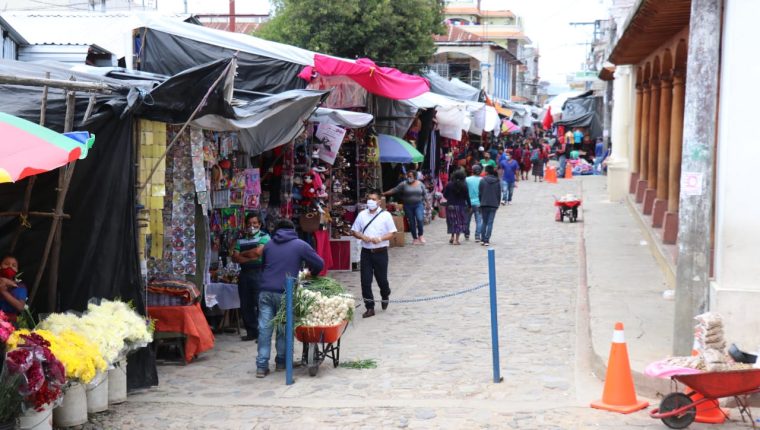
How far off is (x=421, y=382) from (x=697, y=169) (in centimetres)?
333

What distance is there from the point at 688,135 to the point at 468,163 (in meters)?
23.9

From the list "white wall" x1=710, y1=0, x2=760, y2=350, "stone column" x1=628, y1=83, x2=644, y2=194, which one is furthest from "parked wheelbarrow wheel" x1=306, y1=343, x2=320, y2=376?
"stone column" x1=628, y1=83, x2=644, y2=194

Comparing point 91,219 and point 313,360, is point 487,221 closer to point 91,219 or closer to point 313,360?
point 313,360

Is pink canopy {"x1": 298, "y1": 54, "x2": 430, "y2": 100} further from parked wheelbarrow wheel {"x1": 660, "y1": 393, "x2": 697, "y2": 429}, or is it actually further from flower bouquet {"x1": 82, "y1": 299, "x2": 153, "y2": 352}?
parked wheelbarrow wheel {"x1": 660, "y1": 393, "x2": 697, "y2": 429}

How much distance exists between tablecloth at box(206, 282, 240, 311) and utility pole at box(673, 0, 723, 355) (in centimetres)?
533

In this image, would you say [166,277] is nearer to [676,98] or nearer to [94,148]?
[94,148]

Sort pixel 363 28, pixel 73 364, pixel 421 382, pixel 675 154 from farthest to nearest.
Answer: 1. pixel 363 28
2. pixel 675 154
3. pixel 421 382
4. pixel 73 364

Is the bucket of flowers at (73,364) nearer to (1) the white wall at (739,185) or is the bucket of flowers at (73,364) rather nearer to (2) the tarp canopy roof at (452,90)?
(1) the white wall at (739,185)

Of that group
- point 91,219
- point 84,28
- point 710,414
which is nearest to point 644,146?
point 84,28

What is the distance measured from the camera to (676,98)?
16188mm

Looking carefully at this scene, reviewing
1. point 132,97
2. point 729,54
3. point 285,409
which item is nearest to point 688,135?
point 729,54

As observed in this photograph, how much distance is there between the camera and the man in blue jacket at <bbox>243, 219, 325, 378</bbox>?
966 centimetres

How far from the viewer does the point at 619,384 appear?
823 centimetres

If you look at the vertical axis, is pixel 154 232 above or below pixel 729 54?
below
